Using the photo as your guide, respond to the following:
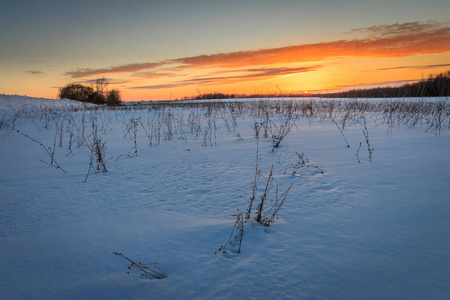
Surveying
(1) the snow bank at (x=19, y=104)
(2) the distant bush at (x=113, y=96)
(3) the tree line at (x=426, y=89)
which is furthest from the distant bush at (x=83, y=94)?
(3) the tree line at (x=426, y=89)

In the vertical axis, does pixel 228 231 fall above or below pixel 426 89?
below

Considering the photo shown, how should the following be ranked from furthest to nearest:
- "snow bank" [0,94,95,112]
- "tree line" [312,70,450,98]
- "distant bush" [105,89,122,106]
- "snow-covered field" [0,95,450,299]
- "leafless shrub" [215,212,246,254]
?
"distant bush" [105,89,122,106]
"snow bank" [0,94,95,112]
"tree line" [312,70,450,98]
"leafless shrub" [215,212,246,254]
"snow-covered field" [0,95,450,299]

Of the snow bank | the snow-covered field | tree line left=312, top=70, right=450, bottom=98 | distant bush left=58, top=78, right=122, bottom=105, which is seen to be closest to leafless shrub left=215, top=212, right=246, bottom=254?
the snow-covered field

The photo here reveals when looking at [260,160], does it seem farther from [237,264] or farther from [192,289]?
[192,289]

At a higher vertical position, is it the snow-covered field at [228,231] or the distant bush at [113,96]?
the distant bush at [113,96]

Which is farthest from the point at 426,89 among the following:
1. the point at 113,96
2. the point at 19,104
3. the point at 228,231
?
the point at 113,96

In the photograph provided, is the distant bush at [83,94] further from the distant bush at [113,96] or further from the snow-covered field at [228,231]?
the snow-covered field at [228,231]

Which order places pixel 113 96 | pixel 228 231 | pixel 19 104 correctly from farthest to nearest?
pixel 113 96 < pixel 19 104 < pixel 228 231

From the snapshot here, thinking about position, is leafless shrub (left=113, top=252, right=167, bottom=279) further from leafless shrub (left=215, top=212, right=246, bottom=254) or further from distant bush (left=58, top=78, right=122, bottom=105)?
distant bush (left=58, top=78, right=122, bottom=105)

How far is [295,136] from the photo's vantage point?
5414 mm

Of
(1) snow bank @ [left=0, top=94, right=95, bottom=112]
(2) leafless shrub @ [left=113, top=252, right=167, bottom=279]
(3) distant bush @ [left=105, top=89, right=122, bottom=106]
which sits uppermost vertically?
(3) distant bush @ [left=105, top=89, right=122, bottom=106]

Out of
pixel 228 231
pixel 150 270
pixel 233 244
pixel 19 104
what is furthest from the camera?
pixel 19 104

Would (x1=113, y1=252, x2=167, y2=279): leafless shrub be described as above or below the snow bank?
below

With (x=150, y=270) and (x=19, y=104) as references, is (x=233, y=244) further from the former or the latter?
(x=19, y=104)
